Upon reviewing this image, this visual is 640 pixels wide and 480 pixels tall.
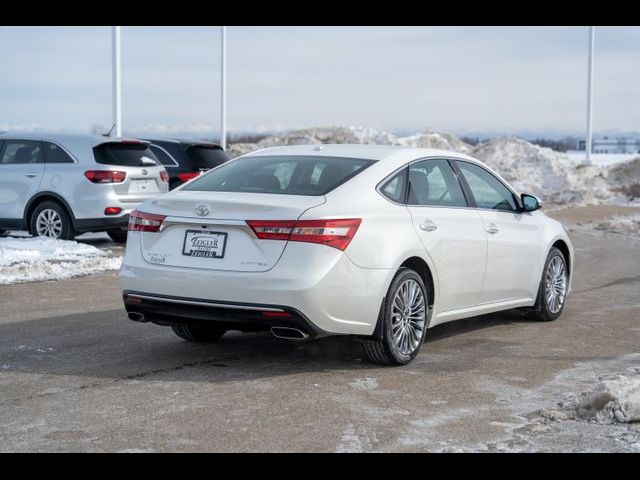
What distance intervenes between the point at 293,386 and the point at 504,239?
2.81 m

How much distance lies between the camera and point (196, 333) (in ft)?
27.5

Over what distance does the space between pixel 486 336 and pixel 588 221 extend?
633 inches

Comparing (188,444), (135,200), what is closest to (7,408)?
(188,444)

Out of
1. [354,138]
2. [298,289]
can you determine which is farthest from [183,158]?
[354,138]

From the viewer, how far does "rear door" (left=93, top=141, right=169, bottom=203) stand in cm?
1609

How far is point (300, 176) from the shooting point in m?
7.80

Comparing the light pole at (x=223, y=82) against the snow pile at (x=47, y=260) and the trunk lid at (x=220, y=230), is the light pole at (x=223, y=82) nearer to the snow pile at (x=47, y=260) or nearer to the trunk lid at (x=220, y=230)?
the snow pile at (x=47, y=260)

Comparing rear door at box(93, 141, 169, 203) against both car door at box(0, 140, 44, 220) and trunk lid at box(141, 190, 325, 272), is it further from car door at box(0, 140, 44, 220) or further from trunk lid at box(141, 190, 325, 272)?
trunk lid at box(141, 190, 325, 272)

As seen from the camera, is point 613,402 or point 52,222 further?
point 52,222

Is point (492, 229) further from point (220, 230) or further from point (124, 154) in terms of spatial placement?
point (124, 154)

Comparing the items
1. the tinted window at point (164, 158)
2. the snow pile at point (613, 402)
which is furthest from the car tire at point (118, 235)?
the snow pile at point (613, 402)

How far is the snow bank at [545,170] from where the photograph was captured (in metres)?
34.6

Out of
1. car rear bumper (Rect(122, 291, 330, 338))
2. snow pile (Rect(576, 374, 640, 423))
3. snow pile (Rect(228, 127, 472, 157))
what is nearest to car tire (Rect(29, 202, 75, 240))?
car rear bumper (Rect(122, 291, 330, 338))
